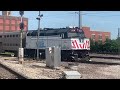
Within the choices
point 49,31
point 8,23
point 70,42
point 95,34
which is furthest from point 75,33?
point 95,34

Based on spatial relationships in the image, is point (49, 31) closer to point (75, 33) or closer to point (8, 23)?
point (75, 33)

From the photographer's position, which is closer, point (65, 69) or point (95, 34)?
point (65, 69)

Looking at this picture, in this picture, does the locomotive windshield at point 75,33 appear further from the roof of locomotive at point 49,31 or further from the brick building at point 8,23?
the brick building at point 8,23

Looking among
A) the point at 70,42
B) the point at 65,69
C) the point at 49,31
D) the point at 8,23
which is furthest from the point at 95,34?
the point at 65,69

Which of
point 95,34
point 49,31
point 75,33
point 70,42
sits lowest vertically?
point 70,42

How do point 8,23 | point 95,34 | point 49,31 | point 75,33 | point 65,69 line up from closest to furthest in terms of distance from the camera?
point 65,69
point 75,33
point 49,31
point 8,23
point 95,34

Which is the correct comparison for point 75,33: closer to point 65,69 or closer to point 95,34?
point 65,69

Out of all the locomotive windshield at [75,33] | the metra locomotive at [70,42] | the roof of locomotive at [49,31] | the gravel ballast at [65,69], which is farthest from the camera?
the roof of locomotive at [49,31]

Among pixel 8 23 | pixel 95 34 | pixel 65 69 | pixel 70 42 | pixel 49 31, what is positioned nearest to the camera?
pixel 65 69

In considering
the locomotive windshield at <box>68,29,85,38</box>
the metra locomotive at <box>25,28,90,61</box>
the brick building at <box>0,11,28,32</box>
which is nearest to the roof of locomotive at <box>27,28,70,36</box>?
the metra locomotive at <box>25,28,90,61</box>

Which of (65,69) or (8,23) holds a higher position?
(8,23)

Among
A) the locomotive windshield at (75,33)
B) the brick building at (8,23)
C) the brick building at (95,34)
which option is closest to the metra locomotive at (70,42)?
the locomotive windshield at (75,33)
